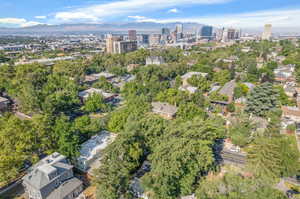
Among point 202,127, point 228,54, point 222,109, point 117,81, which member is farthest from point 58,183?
point 228,54

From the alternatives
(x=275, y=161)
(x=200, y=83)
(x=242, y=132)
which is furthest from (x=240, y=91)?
(x=275, y=161)

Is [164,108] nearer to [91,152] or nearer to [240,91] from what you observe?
[91,152]

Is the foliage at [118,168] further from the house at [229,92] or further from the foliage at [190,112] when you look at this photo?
the house at [229,92]

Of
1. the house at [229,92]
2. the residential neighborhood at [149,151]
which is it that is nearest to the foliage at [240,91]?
the house at [229,92]

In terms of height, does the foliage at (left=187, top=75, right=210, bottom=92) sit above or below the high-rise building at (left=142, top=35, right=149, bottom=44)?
below

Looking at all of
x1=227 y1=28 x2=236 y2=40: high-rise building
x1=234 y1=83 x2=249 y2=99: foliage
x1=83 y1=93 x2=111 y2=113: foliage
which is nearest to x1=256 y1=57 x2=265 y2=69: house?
x1=234 y1=83 x2=249 y2=99: foliage

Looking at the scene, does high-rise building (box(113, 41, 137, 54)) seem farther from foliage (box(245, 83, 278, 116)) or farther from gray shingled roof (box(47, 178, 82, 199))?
gray shingled roof (box(47, 178, 82, 199))
